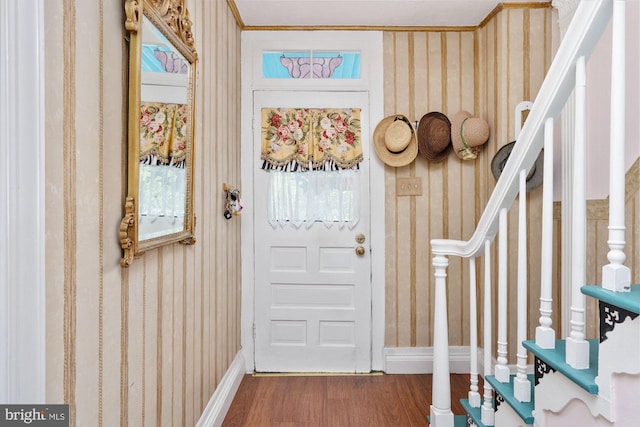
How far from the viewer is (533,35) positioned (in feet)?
8.84

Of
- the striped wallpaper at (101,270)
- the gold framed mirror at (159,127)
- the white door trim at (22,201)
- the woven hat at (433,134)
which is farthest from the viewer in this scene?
the woven hat at (433,134)

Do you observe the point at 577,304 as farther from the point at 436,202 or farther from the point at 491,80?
the point at 491,80

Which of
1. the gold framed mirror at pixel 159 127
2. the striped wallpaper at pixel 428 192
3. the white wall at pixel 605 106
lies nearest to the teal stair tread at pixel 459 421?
the striped wallpaper at pixel 428 192

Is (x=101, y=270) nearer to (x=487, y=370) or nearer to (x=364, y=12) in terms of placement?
(x=487, y=370)

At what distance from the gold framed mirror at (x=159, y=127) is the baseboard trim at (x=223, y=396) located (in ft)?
3.23

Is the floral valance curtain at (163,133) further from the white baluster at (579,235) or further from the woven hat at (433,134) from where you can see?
the woven hat at (433,134)

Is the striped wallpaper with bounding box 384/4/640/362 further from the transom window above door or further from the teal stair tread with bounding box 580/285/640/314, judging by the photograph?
the teal stair tread with bounding box 580/285/640/314

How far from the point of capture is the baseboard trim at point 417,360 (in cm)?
296

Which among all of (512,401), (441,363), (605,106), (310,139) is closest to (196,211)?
(310,139)

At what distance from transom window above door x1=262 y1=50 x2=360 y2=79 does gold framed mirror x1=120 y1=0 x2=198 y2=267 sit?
53.7 inches

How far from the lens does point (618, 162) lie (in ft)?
3.14

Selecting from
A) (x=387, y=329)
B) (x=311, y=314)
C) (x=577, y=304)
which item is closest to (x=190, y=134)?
(x=577, y=304)

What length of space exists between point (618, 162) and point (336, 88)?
7.42 feet

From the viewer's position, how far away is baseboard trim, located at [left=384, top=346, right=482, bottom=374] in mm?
2957
